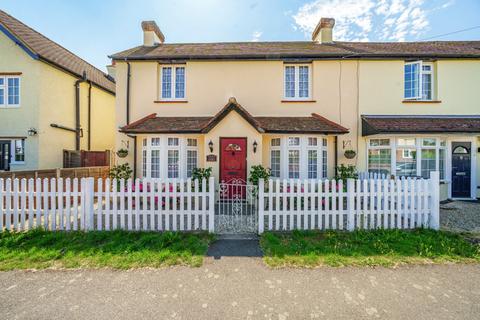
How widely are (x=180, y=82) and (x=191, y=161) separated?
419 cm

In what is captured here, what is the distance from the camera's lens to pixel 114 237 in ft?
17.5

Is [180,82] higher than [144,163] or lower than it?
higher

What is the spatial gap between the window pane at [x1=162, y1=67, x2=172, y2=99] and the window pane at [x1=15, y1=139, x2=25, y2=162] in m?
7.55

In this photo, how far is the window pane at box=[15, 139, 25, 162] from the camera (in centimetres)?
1118

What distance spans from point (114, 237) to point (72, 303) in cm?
223

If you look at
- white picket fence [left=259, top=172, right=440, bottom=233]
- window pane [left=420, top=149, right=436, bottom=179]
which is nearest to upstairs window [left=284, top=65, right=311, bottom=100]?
window pane [left=420, top=149, right=436, bottom=179]

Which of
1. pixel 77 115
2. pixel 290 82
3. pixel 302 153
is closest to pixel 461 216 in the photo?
pixel 302 153

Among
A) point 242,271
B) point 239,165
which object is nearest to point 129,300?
point 242,271

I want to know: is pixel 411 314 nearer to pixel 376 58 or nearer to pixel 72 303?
pixel 72 303

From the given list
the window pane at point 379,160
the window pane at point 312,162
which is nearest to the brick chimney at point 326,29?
the window pane at point 379,160

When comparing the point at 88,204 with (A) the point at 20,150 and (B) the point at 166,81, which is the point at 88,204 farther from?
(A) the point at 20,150

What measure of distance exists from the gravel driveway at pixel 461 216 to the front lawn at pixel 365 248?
1326 millimetres

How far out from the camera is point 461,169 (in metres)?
10.7

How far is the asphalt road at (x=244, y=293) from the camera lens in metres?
3.02
